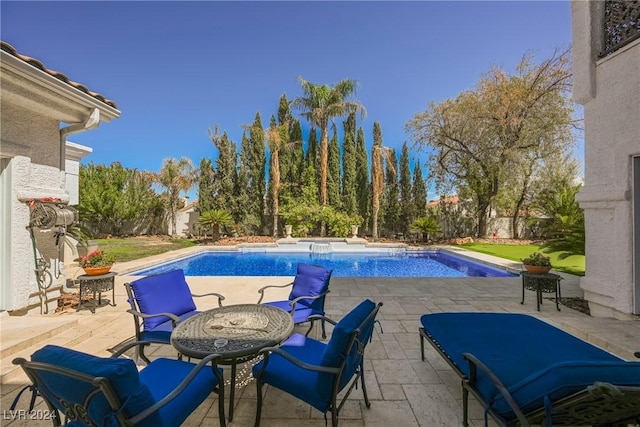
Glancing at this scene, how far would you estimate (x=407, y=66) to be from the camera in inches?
446

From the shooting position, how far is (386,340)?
354 centimetres

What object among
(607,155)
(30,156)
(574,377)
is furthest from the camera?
(30,156)

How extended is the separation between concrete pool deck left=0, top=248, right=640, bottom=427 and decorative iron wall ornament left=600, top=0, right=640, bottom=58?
12.8 feet

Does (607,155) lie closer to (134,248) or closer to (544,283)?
(544,283)

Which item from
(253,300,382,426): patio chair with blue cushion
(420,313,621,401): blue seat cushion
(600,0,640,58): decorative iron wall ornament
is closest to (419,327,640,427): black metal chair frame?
(420,313,621,401): blue seat cushion

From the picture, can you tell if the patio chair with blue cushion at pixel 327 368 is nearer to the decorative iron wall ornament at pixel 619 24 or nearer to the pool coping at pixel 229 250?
the decorative iron wall ornament at pixel 619 24

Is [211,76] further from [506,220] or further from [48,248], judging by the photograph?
[506,220]

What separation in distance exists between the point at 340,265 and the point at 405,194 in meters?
11.1

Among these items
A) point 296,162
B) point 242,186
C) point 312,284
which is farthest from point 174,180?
point 312,284

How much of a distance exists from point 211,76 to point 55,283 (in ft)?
37.6

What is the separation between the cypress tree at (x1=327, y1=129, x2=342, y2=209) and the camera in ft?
63.7

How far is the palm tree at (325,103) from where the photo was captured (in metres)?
17.0

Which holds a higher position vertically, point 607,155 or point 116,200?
point 116,200

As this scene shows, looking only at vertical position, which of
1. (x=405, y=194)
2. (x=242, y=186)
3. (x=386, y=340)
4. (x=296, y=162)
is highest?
(x=296, y=162)
